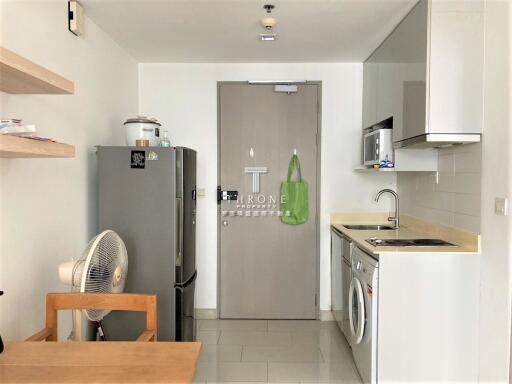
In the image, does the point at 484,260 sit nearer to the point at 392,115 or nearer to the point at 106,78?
the point at 392,115

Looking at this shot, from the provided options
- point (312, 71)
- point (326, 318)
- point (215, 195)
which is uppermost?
point (312, 71)

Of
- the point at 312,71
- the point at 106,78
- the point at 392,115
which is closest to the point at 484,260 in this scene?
Answer: the point at 392,115

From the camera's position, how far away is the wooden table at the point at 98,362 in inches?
52.3

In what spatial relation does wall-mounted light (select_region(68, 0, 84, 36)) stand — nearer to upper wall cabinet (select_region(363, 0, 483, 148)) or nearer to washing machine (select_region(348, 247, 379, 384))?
upper wall cabinet (select_region(363, 0, 483, 148))

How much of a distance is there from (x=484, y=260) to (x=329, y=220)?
1789 mm

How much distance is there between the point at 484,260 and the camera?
2484 millimetres

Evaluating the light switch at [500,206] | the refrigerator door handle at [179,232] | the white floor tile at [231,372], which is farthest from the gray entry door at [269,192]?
the light switch at [500,206]

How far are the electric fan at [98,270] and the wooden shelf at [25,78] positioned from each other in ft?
2.37

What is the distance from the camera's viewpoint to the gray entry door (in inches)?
163

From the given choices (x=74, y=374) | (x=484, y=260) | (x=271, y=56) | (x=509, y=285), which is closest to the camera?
(x=74, y=374)

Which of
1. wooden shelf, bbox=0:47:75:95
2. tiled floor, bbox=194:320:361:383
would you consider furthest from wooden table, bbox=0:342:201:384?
tiled floor, bbox=194:320:361:383

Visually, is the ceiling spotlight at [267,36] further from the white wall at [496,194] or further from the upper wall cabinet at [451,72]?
the white wall at [496,194]

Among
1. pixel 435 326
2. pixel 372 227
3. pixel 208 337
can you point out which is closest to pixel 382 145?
pixel 372 227

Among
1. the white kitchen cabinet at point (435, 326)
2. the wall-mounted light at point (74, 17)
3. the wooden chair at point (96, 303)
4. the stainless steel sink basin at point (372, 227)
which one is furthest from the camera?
the stainless steel sink basin at point (372, 227)
